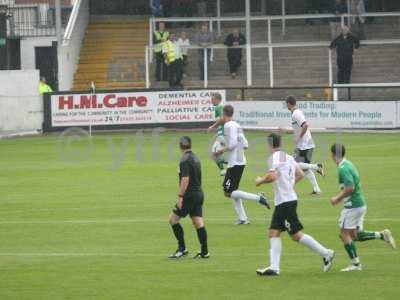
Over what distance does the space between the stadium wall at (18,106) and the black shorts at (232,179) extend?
23.0 meters

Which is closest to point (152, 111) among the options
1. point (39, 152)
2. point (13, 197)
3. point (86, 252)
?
point (39, 152)

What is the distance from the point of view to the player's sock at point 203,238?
17.9 m

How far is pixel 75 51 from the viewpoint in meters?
52.4

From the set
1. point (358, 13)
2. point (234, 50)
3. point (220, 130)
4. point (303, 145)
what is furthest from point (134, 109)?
point (303, 145)

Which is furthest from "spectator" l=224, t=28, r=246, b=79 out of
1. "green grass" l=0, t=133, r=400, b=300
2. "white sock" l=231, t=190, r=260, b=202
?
"white sock" l=231, t=190, r=260, b=202

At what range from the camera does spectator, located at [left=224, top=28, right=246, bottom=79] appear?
159 feet

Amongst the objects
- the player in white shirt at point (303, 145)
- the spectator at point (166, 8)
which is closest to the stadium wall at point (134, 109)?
the spectator at point (166, 8)

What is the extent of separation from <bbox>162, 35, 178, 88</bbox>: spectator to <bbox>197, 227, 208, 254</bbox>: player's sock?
2952 centimetres

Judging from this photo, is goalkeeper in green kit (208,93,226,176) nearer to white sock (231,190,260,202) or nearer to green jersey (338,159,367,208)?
white sock (231,190,260,202)

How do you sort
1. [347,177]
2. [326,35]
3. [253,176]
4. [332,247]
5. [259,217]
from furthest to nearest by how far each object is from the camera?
[326,35] → [253,176] → [259,217] → [332,247] → [347,177]

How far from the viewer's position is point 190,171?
17.9 meters

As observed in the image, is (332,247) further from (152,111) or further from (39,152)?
(152,111)

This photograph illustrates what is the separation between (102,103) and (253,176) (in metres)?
14.3

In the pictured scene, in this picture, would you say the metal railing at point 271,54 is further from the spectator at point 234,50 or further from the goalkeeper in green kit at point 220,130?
the goalkeeper in green kit at point 220,130
